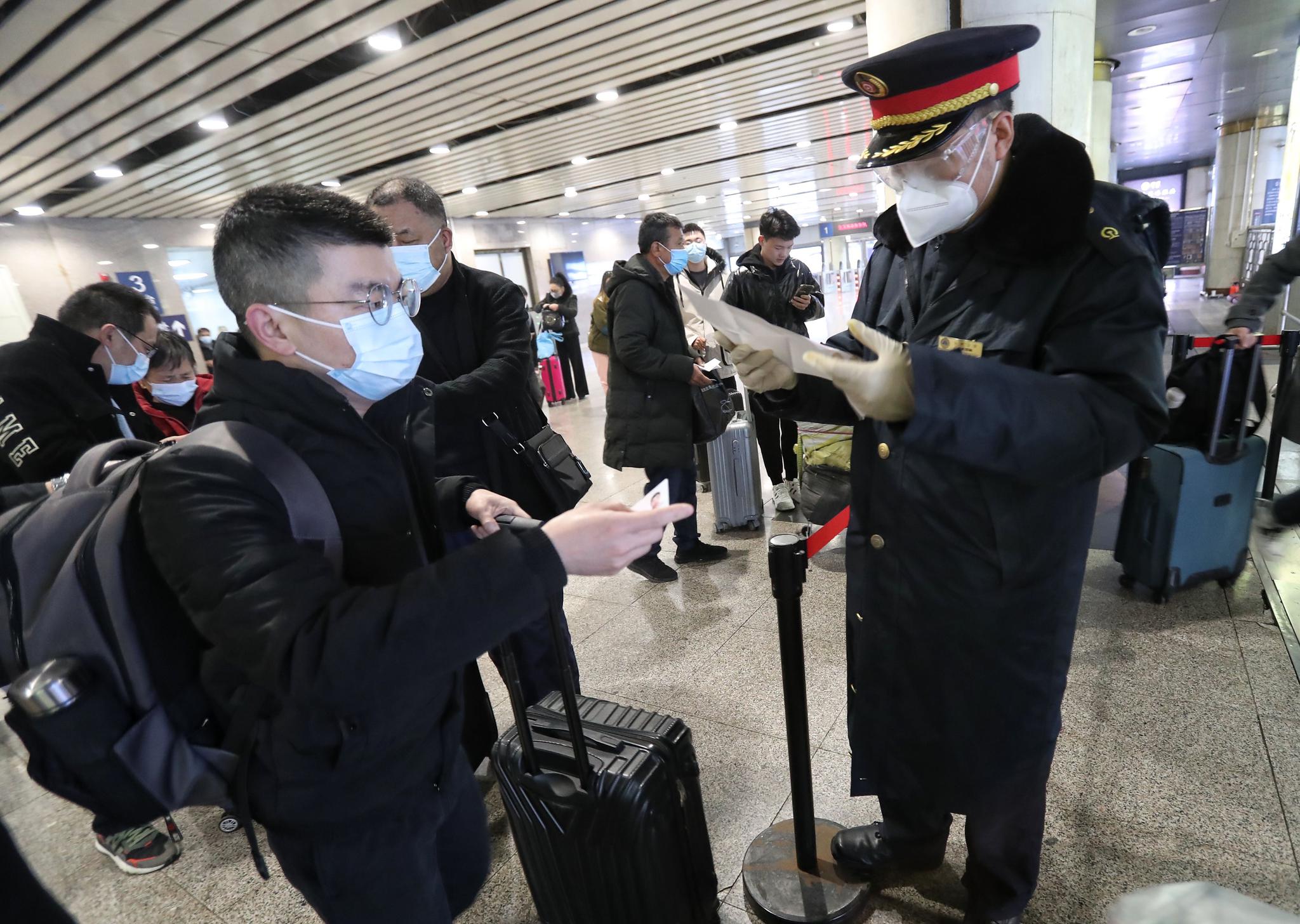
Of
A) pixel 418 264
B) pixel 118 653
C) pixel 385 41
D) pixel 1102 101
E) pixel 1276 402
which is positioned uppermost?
pixel 385 41

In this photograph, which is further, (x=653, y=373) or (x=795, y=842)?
(x=653, y=373)

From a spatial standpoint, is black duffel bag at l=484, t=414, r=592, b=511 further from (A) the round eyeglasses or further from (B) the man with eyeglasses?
(B) the man with eyeglasses

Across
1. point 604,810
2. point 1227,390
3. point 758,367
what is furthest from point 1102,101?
point 604,810

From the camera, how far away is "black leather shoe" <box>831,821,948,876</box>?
1.76 metres

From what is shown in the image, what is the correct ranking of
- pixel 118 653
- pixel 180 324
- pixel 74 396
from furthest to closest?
pixel 180 324 < pixel 74 396 < pixel 118 653

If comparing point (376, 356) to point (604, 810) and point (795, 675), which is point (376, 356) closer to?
point (604, 810)

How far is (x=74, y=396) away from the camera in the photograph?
242 centimetres

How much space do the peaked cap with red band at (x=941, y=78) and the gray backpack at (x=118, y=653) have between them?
1265 mm

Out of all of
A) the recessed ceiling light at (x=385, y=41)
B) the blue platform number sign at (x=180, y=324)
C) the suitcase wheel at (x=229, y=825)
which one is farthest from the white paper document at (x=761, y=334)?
the blue platform number sign at (x=180, y=324)

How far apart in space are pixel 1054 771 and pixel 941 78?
84.9 inches

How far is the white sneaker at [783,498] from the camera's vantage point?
15.3ft

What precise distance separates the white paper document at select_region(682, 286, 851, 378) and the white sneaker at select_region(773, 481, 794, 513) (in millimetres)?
3555

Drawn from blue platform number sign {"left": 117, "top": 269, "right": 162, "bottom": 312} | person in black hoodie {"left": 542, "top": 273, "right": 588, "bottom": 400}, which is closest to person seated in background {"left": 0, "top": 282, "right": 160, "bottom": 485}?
person in black hoodie {"left": 542, "top": 273, "right": 588, "bottom": 400}

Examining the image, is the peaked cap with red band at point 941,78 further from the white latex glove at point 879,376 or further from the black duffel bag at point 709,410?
the black duffel bag at point 709,410
